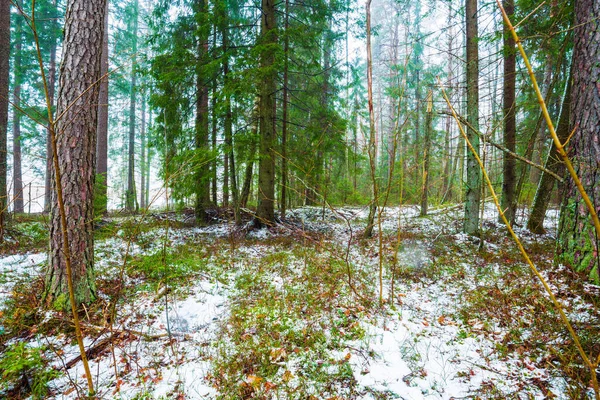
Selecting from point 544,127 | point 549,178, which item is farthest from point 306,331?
point 544,127

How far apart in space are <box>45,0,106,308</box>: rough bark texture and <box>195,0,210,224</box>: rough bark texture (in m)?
3.10

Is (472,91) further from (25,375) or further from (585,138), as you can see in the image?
(25,375)

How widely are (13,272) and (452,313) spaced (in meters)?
6.54

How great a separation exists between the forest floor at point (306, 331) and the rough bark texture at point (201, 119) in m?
2.87

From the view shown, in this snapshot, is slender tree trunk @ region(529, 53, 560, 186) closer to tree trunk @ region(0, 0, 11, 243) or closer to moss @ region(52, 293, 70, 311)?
moss @ region(52, 293, 70, 311)

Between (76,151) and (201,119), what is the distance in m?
5.74

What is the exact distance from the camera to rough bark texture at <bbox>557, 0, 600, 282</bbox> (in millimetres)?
3299

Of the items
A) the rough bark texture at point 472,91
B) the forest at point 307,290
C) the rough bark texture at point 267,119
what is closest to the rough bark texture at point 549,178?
the forest at point 307,290

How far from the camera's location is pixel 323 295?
12.6ft

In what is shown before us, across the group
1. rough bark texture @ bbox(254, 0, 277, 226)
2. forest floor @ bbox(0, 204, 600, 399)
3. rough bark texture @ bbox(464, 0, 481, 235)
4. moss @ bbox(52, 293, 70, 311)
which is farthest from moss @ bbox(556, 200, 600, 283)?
moss @ bbox(52, 293, 70, 311)

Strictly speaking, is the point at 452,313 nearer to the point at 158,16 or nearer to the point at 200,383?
the point at 200,383

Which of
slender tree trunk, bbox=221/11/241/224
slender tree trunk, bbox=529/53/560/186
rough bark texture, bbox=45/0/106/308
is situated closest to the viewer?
rough bark texture, bbox=45/0/106/308

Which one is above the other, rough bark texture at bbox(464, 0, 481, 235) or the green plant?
rough bark texture at bbox(464, 0, 481, 235)

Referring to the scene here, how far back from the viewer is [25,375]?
2344mm
